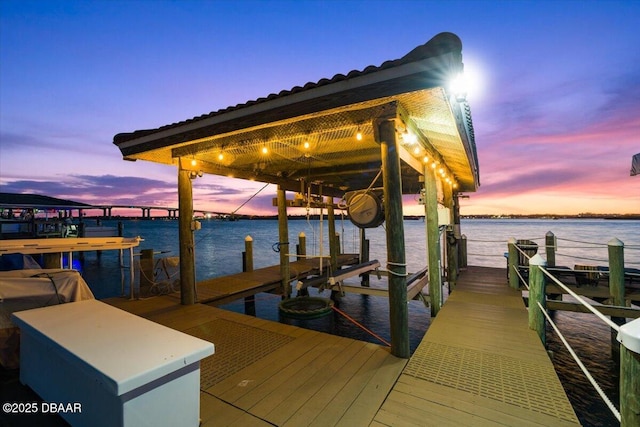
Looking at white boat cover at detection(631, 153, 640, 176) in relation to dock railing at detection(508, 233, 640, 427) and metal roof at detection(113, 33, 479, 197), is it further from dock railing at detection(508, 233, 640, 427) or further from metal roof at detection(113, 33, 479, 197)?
metal roof at detection(113, 33, 479, 197)

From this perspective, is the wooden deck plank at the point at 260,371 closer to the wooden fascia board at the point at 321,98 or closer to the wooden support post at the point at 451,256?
the wooden fascia board at the point at 321,98

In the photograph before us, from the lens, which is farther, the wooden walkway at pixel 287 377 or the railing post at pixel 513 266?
the railing post at pixel 513 266

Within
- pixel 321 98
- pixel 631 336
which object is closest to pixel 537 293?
pixel 631 336

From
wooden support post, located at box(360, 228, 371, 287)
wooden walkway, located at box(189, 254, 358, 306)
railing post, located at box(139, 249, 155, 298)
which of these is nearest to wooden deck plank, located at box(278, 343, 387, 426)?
wooden walkway, located at box(189, 254, 358, 306)

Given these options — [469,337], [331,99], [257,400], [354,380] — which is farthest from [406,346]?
[331,99]

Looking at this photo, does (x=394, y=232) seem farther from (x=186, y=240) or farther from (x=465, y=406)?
(x=186, y=240)

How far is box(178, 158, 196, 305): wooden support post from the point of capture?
21.6ft

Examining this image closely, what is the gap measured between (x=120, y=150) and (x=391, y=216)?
262 inches

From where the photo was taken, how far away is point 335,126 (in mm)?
4699

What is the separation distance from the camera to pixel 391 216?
4.02 meters

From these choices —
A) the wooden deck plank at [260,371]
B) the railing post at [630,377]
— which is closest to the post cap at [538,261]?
the railing post at [630,377]

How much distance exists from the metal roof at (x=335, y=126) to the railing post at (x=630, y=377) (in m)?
2.84

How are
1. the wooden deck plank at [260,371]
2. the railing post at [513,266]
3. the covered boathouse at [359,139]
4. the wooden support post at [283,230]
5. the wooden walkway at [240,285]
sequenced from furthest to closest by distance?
the wooden support post at [283,230] < the railing post at [513,266] < the wooden walkway at [240,285] < the covered boathouse at [359,139] < the wooden deck plank at [260,371]

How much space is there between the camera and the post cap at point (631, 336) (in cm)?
140
